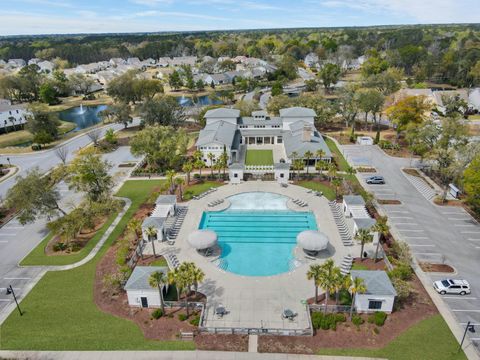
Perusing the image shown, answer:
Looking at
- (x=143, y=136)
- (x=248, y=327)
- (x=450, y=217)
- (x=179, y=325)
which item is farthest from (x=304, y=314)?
(x=143, y=136)

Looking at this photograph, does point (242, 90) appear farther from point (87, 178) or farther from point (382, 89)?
point (87, 178)

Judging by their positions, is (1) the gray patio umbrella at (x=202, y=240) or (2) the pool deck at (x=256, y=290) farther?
(1) the gray patio umbrella at (x=202, y=240)

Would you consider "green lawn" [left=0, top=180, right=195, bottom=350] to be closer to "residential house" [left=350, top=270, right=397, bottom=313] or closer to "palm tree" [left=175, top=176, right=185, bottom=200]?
"residential house" [left=350, top=270, right=397, bottom=313]

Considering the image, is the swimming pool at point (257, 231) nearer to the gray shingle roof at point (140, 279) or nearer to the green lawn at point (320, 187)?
the green lawn at point (320, 187)

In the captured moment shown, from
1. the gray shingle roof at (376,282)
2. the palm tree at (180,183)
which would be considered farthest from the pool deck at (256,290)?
the palm tree at (180,183)

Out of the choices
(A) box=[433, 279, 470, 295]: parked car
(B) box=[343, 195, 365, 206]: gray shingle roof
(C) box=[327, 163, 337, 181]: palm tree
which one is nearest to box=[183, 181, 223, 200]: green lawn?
(C) box=[327, 163, 337, 181]: palm tree

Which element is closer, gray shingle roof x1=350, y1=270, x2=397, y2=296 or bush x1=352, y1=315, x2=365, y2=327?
bush x1=352, y1=315, x2=365, y2=327
